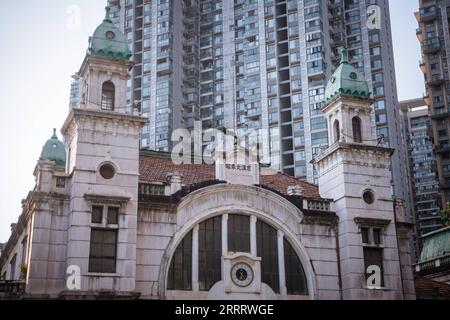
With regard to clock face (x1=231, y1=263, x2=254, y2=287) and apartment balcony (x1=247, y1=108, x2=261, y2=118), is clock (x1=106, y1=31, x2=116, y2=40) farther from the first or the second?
apartment balcony (x1=247, y1=108, x2=261, y2=118)

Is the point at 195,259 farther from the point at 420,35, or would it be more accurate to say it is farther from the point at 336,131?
the point at 420,35

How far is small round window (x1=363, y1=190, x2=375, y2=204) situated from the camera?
42219mm

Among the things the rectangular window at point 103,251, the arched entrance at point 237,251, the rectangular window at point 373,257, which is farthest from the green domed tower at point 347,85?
the rectangular window at point 103,251

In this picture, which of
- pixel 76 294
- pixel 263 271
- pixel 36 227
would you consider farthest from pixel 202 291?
pixel 36 227

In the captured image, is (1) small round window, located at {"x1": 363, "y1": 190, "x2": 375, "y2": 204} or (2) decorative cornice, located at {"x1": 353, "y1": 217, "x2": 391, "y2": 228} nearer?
(2) decorative cornice, located at {"x1": 353, "y1": 217, "x2": 391, "y2": 228}

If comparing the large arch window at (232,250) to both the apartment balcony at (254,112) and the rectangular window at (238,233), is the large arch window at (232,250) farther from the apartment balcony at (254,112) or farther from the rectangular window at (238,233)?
the apartment balcony at (254,112)

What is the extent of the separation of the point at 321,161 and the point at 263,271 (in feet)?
30.1

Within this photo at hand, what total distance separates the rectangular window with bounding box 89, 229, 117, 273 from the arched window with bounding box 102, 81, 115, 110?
735 cm

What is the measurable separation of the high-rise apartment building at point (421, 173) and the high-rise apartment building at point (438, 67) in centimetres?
594

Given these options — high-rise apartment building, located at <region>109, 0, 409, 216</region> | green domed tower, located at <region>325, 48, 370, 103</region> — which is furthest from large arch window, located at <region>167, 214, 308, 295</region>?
high-rise apartment building, located at <region>109, 0, 409, 216</region>

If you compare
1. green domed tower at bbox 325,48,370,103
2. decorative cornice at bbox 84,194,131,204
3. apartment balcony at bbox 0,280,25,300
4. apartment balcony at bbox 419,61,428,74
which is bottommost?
apartment balcony at bbox 0,280,25,300

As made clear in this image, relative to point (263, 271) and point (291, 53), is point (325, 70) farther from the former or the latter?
point (263, 271)

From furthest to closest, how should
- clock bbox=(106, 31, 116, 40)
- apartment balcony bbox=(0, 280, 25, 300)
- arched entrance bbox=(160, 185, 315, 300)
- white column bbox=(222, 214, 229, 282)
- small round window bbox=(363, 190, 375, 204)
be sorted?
small round window bbox=(363, 190, 375, 204), clock bbox=(106, 31, 116, 40), white column bbox=(222, 214, 229, 282), arched entrance bbox=(160, 185, 315, 300), apartment balcony bbox=(0, 280, 25, 300)

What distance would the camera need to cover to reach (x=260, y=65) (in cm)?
9856
